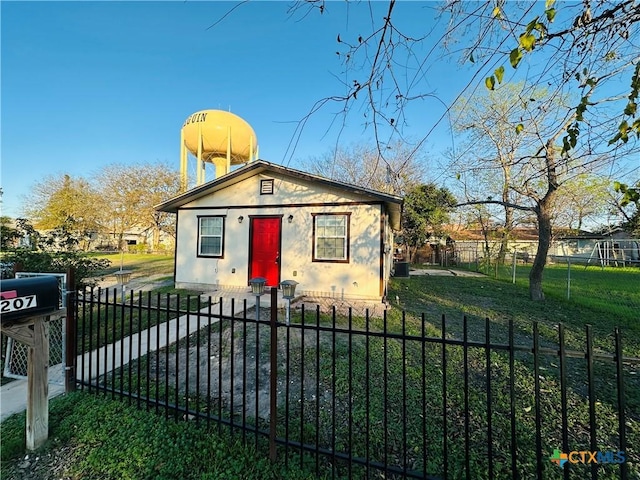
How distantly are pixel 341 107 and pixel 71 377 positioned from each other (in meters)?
4.27

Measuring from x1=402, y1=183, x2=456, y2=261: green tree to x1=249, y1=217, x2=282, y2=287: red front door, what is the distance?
13.7 metres

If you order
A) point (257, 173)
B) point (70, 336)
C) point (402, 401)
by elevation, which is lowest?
point (402, 401)

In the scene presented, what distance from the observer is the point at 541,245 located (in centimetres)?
903

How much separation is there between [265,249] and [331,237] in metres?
2.33

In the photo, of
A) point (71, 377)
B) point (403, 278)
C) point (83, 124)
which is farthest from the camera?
point (403, 278)

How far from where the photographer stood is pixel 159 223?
2853 cm

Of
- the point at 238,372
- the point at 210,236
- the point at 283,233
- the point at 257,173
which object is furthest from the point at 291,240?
the point at 238,372

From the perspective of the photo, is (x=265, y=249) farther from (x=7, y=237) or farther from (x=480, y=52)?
(x=480, y=52)

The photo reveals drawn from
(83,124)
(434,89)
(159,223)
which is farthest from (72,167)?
(434,89)

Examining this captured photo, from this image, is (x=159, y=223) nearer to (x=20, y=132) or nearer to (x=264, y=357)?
(x=20, y=132)

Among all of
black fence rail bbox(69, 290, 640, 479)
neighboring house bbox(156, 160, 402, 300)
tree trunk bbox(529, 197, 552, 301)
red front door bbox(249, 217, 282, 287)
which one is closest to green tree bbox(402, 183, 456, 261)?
tree trunk bbox(529, 197, 552, 301)

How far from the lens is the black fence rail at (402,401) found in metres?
1.90

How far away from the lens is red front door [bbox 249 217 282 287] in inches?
370

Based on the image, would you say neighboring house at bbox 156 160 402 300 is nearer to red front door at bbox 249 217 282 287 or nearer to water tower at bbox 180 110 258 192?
red front door at bbox 249 217 282 287
